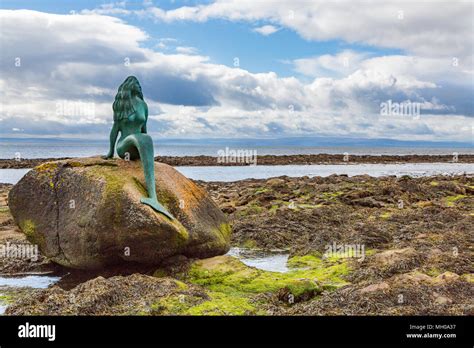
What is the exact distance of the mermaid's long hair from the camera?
12297mm

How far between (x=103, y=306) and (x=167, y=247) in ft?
9.34

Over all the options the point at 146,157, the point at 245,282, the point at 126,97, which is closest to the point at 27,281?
the point at 146,157

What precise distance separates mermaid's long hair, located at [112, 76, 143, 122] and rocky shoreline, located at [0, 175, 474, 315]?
356 centimetres

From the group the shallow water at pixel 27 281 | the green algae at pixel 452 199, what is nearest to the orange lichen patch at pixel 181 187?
the shallow water at pixel 27 281

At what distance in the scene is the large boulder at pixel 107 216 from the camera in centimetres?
1094

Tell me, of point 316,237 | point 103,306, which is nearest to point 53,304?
point 103,306

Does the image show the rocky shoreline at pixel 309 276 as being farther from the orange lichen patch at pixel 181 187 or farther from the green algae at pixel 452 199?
the green algae at pixel 452 199

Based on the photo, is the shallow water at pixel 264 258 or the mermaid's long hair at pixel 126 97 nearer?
the mermaid's long hair at pixel 126 97

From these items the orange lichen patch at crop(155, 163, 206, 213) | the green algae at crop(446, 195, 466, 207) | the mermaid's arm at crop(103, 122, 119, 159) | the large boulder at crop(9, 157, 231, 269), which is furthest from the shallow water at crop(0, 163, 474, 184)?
the large boulder at crop(9, 157, 231, 269)

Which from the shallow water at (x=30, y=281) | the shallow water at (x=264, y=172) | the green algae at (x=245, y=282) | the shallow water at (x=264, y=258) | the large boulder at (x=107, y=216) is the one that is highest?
the large boulder at (x=107, y=216)

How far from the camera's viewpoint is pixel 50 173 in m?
12.2

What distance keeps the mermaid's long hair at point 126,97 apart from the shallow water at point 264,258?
4665 millimetres

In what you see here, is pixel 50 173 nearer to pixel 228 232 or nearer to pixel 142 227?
pixel 142 227

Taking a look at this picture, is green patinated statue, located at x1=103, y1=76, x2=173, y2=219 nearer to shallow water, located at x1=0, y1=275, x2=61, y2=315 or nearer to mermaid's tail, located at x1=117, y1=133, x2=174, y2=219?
mermaid's tail, located at x1=117, y1=133, x2=174, y2=219
